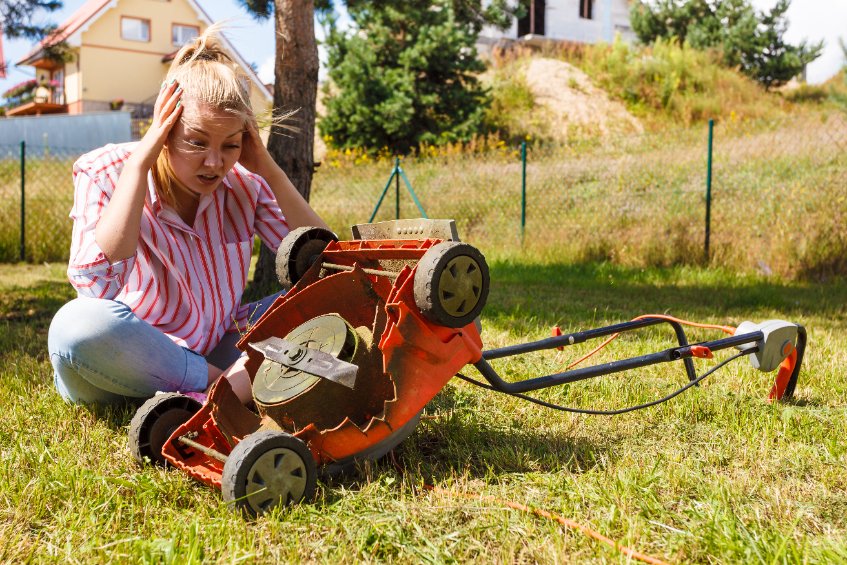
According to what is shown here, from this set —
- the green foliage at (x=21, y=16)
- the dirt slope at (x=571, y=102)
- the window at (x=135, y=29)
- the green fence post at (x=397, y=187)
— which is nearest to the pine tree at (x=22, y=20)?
the green foliage at (x=21, y=16)

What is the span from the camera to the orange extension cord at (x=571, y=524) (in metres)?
1.59

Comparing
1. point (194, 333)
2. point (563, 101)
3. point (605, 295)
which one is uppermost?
point (563, 101)

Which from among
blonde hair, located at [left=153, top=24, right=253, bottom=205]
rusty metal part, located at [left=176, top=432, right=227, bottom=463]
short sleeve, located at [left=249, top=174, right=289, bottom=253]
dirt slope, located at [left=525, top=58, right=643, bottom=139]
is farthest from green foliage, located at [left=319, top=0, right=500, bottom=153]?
rusty metal part, located at [left=176, top=432, right=227, bottom=463]

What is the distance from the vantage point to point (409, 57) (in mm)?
14938

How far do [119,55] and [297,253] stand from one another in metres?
26.5

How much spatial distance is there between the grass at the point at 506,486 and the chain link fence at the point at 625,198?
476cm

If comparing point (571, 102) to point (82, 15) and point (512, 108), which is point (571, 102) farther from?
point (82, 15)

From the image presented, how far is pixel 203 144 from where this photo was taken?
7.58 feet

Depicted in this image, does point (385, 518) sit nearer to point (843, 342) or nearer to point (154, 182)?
point (154, 182)

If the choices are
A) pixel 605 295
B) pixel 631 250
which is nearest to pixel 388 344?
pixel 605 295

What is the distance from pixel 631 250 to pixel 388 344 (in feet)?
22.5

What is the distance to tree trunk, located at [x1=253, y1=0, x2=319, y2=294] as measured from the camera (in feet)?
18.1

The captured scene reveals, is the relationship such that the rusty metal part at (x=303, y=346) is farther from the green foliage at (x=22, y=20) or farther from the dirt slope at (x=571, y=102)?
the dirt slope at (x=571, y=102)

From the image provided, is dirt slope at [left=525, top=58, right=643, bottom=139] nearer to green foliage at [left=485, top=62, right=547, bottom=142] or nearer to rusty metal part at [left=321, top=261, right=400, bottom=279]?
green foliage at [left=485, top=62, right=547, bottom=142]
